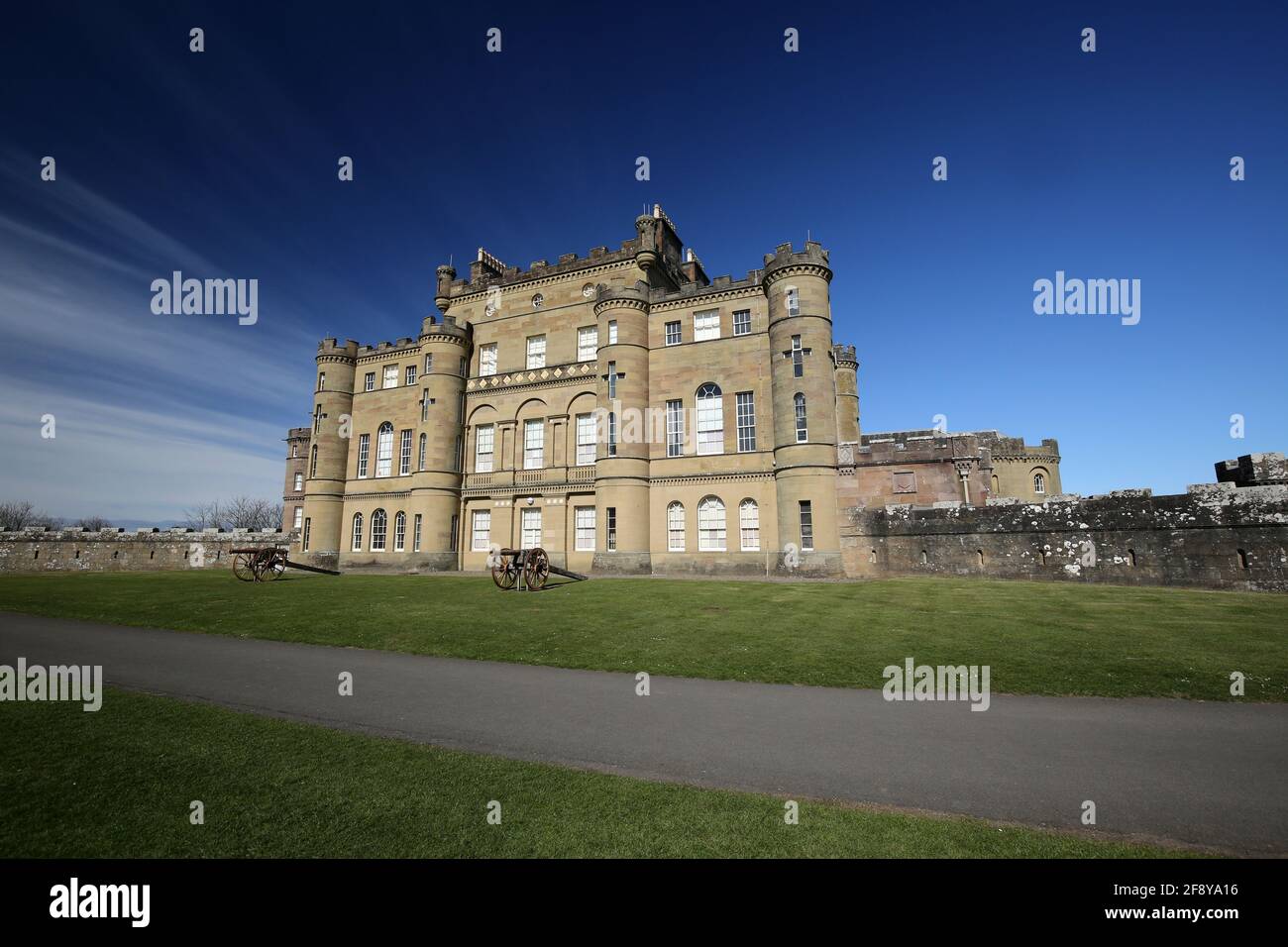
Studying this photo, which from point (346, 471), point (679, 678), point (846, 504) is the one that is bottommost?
point (679, 678)

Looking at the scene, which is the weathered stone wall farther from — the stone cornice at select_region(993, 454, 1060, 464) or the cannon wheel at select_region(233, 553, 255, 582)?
the stone cornice at select_region(993, 454, 1060, 464)

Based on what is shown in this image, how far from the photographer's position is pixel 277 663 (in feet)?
32.2

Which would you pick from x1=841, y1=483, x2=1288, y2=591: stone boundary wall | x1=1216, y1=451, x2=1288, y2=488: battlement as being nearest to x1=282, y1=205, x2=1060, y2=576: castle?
x1=841, y1=483, x2=1288, y2=591: stone boundary wall

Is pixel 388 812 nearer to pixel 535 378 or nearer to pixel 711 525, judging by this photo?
pixel 711 525

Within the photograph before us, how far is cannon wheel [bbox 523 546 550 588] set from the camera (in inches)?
811

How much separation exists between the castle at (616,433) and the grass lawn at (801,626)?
7.21m

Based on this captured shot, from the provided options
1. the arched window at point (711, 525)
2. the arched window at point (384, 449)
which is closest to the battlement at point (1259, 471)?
the arched window at point (711, 525)

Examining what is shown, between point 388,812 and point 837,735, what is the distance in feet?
15.5

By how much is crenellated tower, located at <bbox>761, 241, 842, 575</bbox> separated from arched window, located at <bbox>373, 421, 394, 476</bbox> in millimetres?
25262

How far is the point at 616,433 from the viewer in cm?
2897

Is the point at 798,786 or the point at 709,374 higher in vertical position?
the point at 709,374
